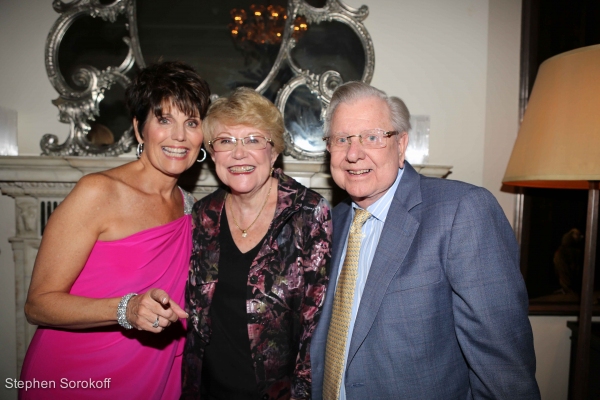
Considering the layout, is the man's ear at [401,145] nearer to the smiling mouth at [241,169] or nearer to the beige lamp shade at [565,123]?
the smiling mouth at [241,169]

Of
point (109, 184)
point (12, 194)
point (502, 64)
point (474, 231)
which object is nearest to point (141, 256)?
point (109, 184)

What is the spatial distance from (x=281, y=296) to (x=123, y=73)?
192 centimetres

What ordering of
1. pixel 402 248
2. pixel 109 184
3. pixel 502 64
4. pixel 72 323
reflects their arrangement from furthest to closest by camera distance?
pixel 502 64, pixel 109 184, pixel 72 323, pixel 402 248

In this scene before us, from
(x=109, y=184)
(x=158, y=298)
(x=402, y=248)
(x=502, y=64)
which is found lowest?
(x=158, y=298)

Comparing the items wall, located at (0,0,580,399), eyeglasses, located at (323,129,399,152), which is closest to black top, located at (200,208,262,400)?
eyeglasses, located at (323,129,399,152)

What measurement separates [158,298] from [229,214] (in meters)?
0.58

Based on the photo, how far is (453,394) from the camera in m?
1.19

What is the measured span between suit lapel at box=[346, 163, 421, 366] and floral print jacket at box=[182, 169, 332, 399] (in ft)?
0.92

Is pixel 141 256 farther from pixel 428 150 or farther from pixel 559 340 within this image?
pixel 559 340

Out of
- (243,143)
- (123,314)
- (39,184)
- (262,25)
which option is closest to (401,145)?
(243,143)

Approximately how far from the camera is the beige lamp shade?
65.3 inches

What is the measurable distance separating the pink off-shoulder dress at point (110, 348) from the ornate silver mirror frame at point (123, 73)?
116 centimetres

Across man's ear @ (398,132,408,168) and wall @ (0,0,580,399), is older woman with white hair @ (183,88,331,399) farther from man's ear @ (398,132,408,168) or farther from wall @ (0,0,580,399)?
wall @ (0,0,580,399)

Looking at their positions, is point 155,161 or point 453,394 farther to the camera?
point 155,161
